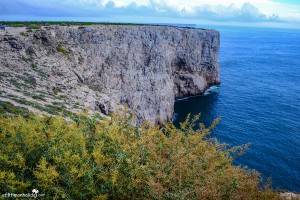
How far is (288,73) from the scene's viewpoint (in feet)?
387

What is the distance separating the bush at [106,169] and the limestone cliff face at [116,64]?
2040 centimetres

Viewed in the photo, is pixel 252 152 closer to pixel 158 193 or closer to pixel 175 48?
pixel 175 48

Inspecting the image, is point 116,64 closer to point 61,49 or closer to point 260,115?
point 61,49

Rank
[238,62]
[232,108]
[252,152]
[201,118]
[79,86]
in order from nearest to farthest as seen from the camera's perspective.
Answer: [79,86], [252,152], [201,118], [232,108], [238,62]

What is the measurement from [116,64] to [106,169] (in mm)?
48276

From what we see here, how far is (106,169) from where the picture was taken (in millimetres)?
12625

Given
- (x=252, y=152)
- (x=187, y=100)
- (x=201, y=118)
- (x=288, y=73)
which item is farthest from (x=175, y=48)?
(x=288, y=73)

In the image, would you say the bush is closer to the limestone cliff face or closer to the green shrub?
the limestone cliff face

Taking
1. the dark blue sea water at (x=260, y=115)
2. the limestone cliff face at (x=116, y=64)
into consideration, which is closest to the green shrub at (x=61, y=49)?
the limestone cliff face at (x=116, y=64)

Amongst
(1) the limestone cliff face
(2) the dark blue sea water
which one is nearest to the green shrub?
(1) the limestone cliff face

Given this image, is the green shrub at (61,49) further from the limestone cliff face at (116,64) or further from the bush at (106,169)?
the bush at (106,169)

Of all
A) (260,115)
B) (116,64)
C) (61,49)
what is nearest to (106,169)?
(61,49)

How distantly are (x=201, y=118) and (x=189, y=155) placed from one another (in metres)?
56.7

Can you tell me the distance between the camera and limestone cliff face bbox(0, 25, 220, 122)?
41.1 meters
